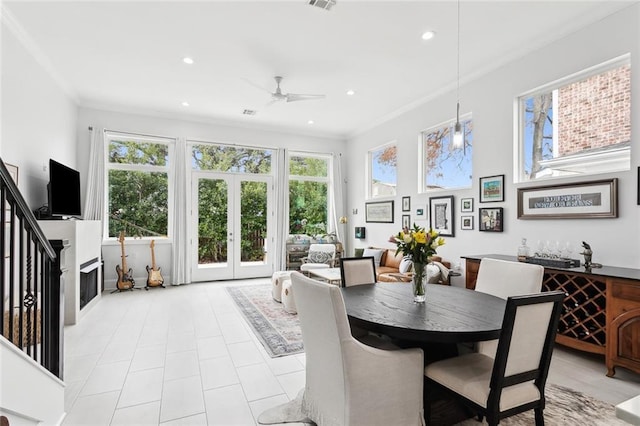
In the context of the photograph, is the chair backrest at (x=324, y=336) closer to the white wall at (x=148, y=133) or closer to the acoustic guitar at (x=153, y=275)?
the acoustic guitar at (x=153, y=275)

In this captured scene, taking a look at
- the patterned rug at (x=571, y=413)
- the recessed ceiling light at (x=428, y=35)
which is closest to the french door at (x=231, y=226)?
the recessed ceiling light at (x=428, y=35)

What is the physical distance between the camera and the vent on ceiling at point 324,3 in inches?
119

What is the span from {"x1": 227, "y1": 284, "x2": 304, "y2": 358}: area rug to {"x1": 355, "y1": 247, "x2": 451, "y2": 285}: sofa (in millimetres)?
1499

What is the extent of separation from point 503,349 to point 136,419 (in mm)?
2246

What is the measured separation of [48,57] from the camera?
13.4 feet

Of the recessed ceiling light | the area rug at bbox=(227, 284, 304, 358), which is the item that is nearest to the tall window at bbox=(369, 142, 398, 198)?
the recessed ceiling light

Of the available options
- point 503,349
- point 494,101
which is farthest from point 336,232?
point 503,349

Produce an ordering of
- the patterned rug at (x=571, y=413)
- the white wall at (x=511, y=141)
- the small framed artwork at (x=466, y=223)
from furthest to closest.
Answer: the small framed artwork at (x=466, y=223) < the white wall at (x=511, y=141) < the patterned rug at (x=571, y=413)

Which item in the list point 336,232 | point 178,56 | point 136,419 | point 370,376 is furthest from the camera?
point 336,232

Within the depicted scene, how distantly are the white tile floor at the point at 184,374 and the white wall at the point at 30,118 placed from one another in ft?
6.28

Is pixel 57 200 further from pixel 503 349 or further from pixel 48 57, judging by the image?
pixel 503 349

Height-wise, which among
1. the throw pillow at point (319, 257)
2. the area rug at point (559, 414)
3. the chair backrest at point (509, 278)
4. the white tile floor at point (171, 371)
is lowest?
the white tile floor at point (171, 371)

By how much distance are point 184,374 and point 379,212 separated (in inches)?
188

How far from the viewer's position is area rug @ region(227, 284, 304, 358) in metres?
3.27
